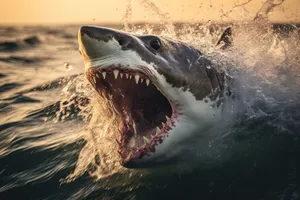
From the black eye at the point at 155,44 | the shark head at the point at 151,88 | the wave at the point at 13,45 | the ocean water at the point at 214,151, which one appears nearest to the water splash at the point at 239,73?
the ocean water at the point at 214,151

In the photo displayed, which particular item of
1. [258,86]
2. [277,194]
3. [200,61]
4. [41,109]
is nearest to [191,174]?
[277,194]

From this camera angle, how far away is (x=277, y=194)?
269cm

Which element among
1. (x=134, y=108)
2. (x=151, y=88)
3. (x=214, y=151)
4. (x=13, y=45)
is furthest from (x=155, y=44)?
(x=13, y=45)

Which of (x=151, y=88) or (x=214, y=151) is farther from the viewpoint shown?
(x=214, y=151)

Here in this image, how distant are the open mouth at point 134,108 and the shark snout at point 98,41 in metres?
0.10

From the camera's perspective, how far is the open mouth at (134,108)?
7.91ft

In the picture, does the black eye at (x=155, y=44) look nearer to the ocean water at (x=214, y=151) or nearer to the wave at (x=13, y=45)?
the ocean water at (x=214, y=151)

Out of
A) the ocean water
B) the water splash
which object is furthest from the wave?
the water splash

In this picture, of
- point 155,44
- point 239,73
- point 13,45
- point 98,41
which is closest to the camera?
point 98,41

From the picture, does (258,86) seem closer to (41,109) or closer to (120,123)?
(120,123)

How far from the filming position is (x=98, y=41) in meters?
2.23

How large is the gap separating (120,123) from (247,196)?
3.56ft

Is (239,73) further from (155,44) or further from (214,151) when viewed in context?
(155,44)

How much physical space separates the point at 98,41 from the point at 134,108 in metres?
0.78
